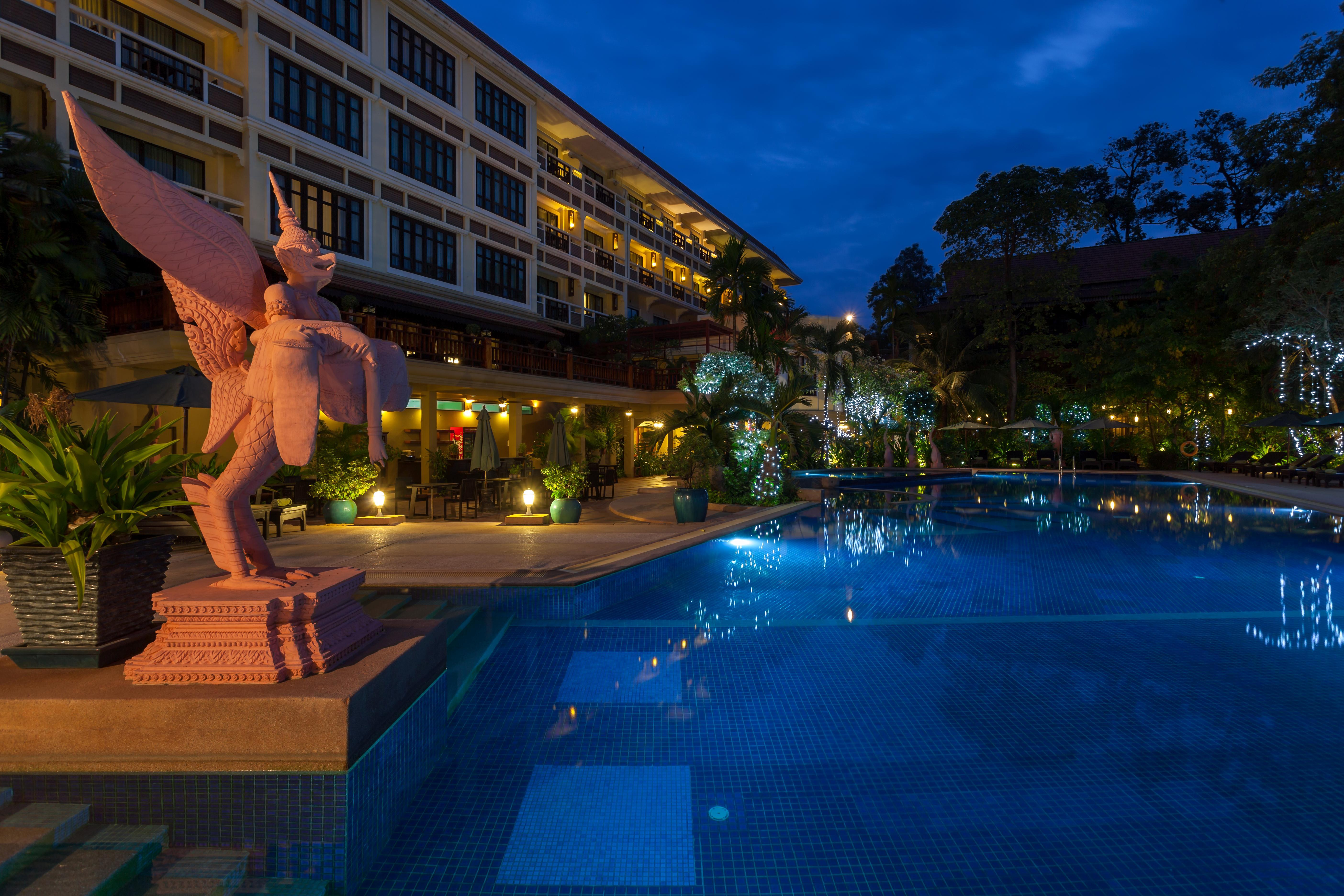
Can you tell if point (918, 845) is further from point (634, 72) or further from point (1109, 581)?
point (634, 72)

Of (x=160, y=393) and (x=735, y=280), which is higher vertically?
(x=735, y=280)

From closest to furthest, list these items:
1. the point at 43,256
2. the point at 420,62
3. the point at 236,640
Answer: the point at 236,640
the point at 43,256
the point at 420,62

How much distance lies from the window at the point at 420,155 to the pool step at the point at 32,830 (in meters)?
19.7

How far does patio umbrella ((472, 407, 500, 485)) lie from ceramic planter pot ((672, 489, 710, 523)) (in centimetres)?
391

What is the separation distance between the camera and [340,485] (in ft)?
38.3

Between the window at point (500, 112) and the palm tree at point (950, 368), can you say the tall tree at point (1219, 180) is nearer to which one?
the palm tree at point (950, 368)

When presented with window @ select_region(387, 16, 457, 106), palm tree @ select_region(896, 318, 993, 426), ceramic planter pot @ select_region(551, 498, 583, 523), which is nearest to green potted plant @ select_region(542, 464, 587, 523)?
ceramic planter pot @ select_region(551, 498, 583, 523)

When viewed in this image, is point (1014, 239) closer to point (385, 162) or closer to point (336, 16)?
point (385, 162)

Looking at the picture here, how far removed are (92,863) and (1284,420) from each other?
97.0ft

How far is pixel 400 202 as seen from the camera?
1908 centimetres

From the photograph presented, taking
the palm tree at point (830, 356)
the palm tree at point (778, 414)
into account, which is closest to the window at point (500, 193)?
the palm tree at point (830, 356)

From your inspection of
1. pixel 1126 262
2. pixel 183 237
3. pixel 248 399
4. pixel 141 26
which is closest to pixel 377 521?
pixel 248 399

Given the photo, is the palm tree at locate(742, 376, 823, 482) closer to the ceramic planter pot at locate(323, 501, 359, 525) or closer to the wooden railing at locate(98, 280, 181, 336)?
the ceramic planter pot at locate(323, 501, 359, 525)

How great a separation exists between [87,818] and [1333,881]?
500 centimetres
